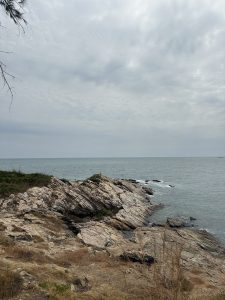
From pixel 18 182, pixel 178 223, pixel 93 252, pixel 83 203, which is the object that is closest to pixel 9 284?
pixel 93 252

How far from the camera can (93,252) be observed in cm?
2159

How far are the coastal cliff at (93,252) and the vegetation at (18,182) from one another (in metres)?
0.68

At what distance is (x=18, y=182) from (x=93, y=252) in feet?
55.9

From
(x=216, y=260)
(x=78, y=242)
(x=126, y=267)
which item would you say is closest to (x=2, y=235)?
(x=78, y=242)

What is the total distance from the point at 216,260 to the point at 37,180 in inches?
816

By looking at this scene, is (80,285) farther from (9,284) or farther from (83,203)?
(83,203)

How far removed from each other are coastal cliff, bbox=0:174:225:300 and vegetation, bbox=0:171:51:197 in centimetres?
68

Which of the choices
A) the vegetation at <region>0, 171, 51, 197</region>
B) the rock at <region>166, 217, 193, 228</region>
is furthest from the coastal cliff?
the rock at <region>166, 217, 193, 228</region>

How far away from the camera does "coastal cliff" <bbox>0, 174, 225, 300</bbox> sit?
445 inches

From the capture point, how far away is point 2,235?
21.0 meters

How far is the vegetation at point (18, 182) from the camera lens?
32.9 m

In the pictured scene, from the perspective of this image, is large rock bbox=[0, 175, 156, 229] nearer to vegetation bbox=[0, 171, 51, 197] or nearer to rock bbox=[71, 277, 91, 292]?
vegetation bbox=[0, 171, 51, 197]

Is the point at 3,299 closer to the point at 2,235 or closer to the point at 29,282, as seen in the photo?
the point at 29,282

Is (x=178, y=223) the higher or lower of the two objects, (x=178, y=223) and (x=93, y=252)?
the lower
